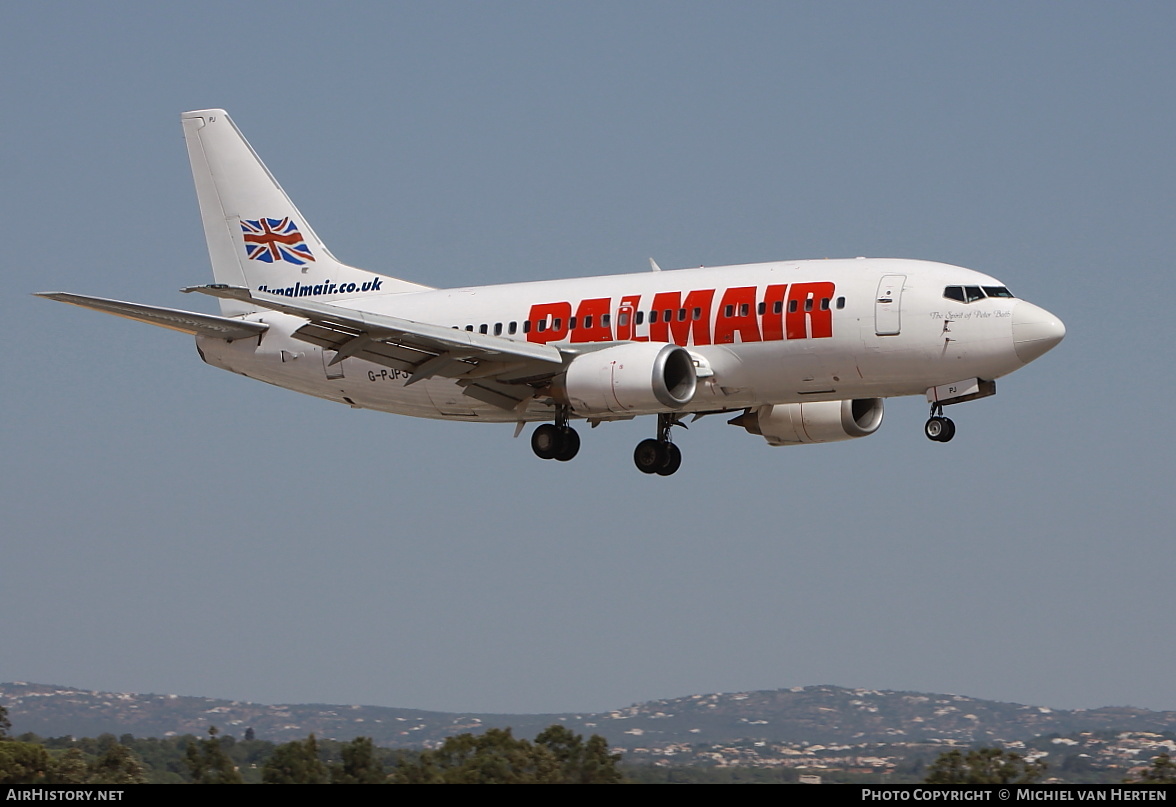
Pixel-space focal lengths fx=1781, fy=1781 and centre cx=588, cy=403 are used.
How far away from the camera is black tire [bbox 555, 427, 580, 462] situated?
51.8 metres

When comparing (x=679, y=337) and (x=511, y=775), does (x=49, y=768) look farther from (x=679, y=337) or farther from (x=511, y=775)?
(x=679, y=337)

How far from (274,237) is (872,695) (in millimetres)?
26834

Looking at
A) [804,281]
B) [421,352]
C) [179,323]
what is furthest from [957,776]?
[179,323]

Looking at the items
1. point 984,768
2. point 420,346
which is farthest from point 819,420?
point 984,768

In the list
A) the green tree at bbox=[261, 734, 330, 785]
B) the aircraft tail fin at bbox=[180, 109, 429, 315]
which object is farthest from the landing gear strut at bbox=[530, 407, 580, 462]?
the green tree at bbox=[261, 734, 330, 785]

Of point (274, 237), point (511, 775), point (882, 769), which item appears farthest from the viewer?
point (274, 237)

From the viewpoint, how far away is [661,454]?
5284 centimetres

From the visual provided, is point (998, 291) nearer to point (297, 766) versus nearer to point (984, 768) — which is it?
point (984, 768)

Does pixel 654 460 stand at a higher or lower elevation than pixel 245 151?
lower

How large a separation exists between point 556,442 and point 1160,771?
64.3 ft

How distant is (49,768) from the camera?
4591 cm

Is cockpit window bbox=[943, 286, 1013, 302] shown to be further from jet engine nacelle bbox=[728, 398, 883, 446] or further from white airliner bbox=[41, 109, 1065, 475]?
jet engine nacelle bbox=[728, 398, 883, 446]

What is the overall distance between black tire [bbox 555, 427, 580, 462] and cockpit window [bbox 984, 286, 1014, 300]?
1293 cm

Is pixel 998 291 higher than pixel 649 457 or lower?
higher
